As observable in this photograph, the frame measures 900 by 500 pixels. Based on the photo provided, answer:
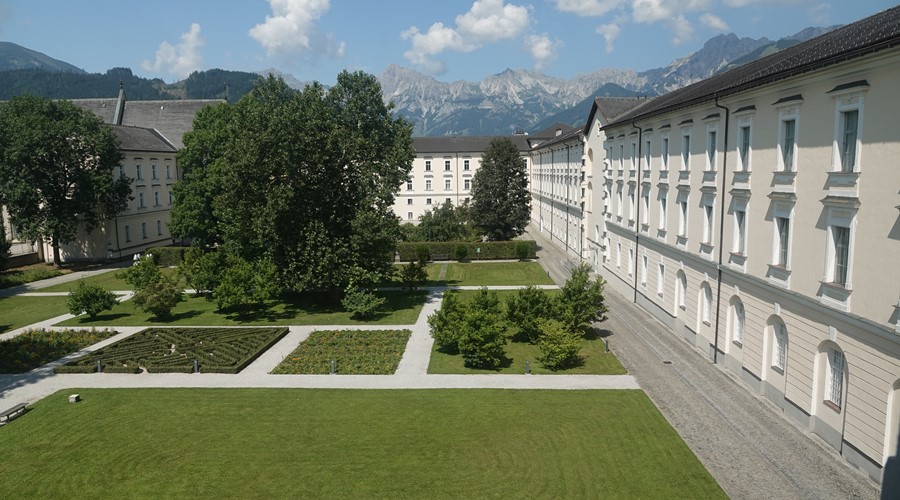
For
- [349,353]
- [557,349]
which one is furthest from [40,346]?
[557,349]

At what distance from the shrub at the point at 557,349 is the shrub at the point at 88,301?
84.1ft

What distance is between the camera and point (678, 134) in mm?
29297

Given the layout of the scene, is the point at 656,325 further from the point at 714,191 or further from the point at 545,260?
the point at 545,260

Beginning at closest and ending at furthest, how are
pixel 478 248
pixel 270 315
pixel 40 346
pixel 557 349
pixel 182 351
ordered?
pixel 557 349
pixel 182 351
pixel 40 346
pixel 270 315
pixel 478 248

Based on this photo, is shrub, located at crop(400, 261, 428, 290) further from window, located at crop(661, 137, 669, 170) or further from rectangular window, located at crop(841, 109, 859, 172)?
rectangular window, located at crop(841, 109, 859, 172)

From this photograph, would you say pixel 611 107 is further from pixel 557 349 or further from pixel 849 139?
pixel 849 139

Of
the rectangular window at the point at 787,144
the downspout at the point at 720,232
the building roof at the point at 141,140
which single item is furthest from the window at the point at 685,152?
the building roof at the point at 141,140

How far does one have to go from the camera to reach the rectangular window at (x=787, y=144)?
1936cm

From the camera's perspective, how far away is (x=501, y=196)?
193ft

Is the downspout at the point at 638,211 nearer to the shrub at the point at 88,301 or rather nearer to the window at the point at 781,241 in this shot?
the window at the point at 781,241

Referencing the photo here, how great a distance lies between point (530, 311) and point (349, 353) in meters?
9.03

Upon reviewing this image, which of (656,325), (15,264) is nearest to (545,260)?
(656,325)

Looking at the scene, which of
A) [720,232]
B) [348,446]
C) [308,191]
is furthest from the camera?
[308,191]

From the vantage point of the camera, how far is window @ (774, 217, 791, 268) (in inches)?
778
